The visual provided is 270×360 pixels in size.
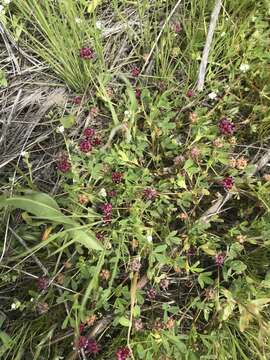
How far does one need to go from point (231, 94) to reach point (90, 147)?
660mm

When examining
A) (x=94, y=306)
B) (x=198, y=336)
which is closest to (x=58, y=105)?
(x=94, y=306)

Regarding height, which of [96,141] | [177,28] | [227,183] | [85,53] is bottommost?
[227,183]

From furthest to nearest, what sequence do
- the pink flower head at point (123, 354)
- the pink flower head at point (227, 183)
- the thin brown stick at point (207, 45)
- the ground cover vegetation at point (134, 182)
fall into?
1. the thin brown stick at point (207, 45)
2. the pink flower head at point (227, 183)
3. the ground cover vegetation at point (134, 182)
4. the pink flower head at point (123, 354)

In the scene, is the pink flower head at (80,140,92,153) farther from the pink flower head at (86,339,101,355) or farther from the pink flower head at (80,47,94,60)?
the pink flower head at (86,339,101,355)

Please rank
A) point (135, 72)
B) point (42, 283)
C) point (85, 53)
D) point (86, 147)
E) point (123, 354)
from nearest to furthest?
1. point (123, 354)
2. point (42, 283)
3. point (86, 147)
4. point (85, 53)
5. point (135, 72)

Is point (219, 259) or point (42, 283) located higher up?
point (42, 283)

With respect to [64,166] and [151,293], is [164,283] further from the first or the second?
[64,166]

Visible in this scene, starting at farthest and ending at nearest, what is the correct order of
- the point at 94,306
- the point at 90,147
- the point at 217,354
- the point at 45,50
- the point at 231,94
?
the point at 45,50 < the point at 231,94 < the point at 90,147 < the point at 94,306 < the point at 217,354

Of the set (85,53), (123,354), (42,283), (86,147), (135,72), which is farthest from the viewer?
(135,72)

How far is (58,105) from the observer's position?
2184mm

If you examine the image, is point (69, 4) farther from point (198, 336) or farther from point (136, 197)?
point (198, 336)

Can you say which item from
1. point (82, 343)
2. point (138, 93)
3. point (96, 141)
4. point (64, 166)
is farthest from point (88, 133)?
point (82, 343)

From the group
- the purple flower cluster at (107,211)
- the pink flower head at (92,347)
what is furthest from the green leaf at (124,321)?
the purple flower cluster at (107,211)

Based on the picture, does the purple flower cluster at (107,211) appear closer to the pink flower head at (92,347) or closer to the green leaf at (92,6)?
the pink flower head at (92,347)
